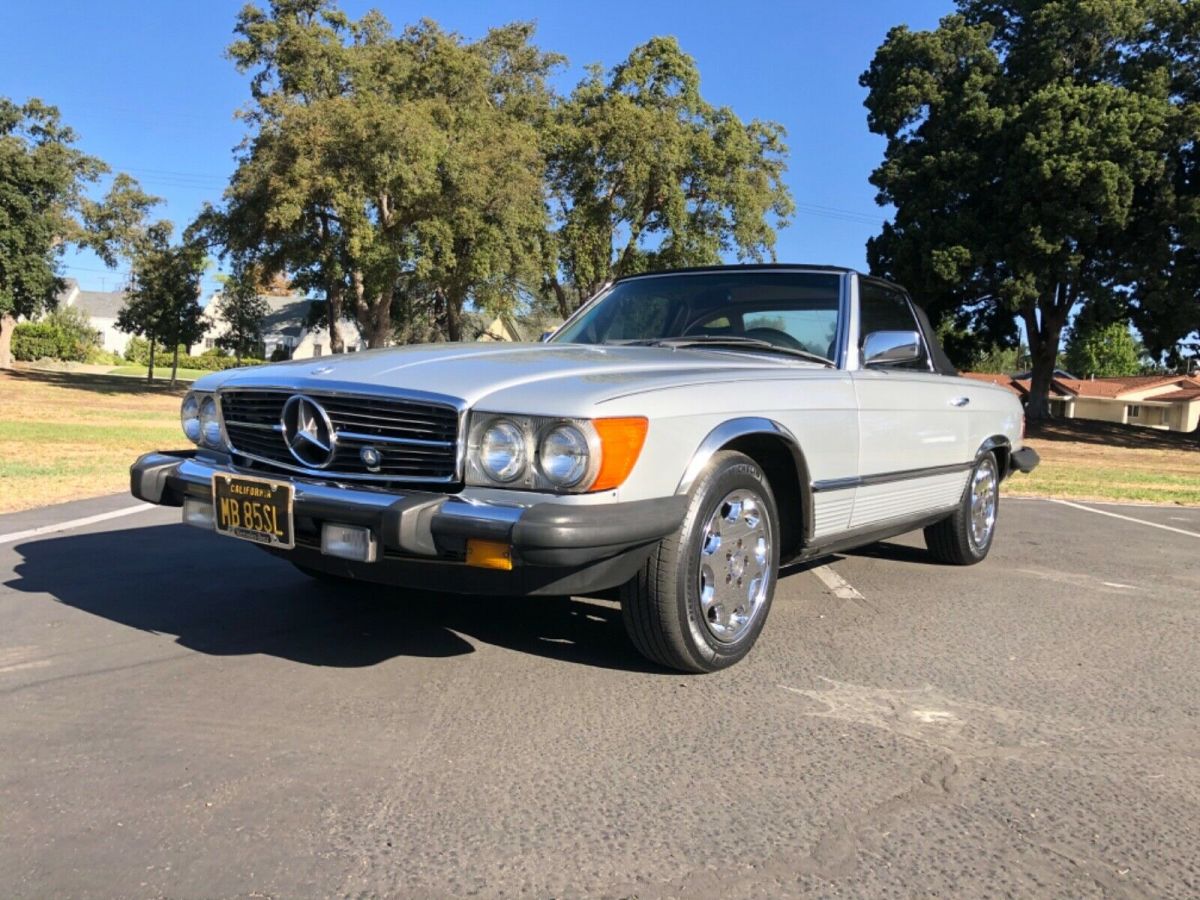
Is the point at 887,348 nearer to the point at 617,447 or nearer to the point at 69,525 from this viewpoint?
the point at 617,447

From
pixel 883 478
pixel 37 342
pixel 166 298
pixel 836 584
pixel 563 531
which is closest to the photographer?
pixel 563 531

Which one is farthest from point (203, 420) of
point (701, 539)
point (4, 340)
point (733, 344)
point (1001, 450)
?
point (4, 340)

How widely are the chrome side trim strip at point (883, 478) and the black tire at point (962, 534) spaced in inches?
11.2

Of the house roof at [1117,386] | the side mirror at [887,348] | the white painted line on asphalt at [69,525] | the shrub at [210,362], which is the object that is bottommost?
the white painted line on asphalt at [69,525]

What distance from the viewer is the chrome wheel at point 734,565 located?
142 inches

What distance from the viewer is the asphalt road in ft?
7.62

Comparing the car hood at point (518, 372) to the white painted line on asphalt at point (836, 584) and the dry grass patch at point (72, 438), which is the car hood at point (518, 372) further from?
the dry grass patch at point (72, 438)

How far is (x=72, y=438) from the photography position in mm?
13227

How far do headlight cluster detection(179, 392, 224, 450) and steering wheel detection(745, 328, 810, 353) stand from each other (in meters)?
2.59

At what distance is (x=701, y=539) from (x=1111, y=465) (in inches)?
723

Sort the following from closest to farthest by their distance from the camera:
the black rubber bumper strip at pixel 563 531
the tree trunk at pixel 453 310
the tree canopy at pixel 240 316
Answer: the black rubber bumper strip at pixel 563 531, the tree trunk at pixel 453 310, the tree canopy at pixel 240 316

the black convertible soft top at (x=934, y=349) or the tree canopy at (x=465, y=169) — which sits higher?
the tree canopy at (x=465, y=169)

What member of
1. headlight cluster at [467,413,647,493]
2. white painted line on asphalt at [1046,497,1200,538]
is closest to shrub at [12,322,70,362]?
white painted line on asphalt at [1046,497,1200,538]

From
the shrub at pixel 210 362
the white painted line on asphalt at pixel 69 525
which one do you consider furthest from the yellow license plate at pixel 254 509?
the shrub at pixel 210 362
